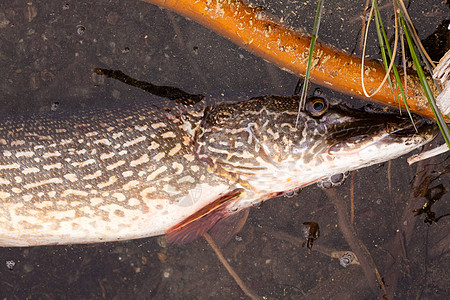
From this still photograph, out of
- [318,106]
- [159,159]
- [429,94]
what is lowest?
[159,159]

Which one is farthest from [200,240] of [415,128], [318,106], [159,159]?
[415,128]

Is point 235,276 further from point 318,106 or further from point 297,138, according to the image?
point 318,106

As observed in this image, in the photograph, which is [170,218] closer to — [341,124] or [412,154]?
[341,124]

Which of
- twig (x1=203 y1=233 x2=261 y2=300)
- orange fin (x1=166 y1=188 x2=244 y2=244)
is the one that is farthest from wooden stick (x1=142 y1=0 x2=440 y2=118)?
twig (x1=203 y1=233 x2=261 y2=300)

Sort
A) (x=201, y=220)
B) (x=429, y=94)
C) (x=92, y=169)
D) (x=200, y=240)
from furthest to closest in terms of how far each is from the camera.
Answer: (x=200, y=240) → (x=201, y=220) → (x=92, y=169) → (x=429, y=94)

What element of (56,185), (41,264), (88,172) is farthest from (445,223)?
(41,264)

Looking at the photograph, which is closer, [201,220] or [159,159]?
[159,159]

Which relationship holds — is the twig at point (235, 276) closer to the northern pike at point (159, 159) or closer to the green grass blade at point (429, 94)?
the northern pike at point (159, 159)

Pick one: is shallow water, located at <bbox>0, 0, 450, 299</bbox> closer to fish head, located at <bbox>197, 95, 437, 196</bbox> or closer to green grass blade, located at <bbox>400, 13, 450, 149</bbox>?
fish head, located at <bbox>197, 95, 437, 196</bbox>
